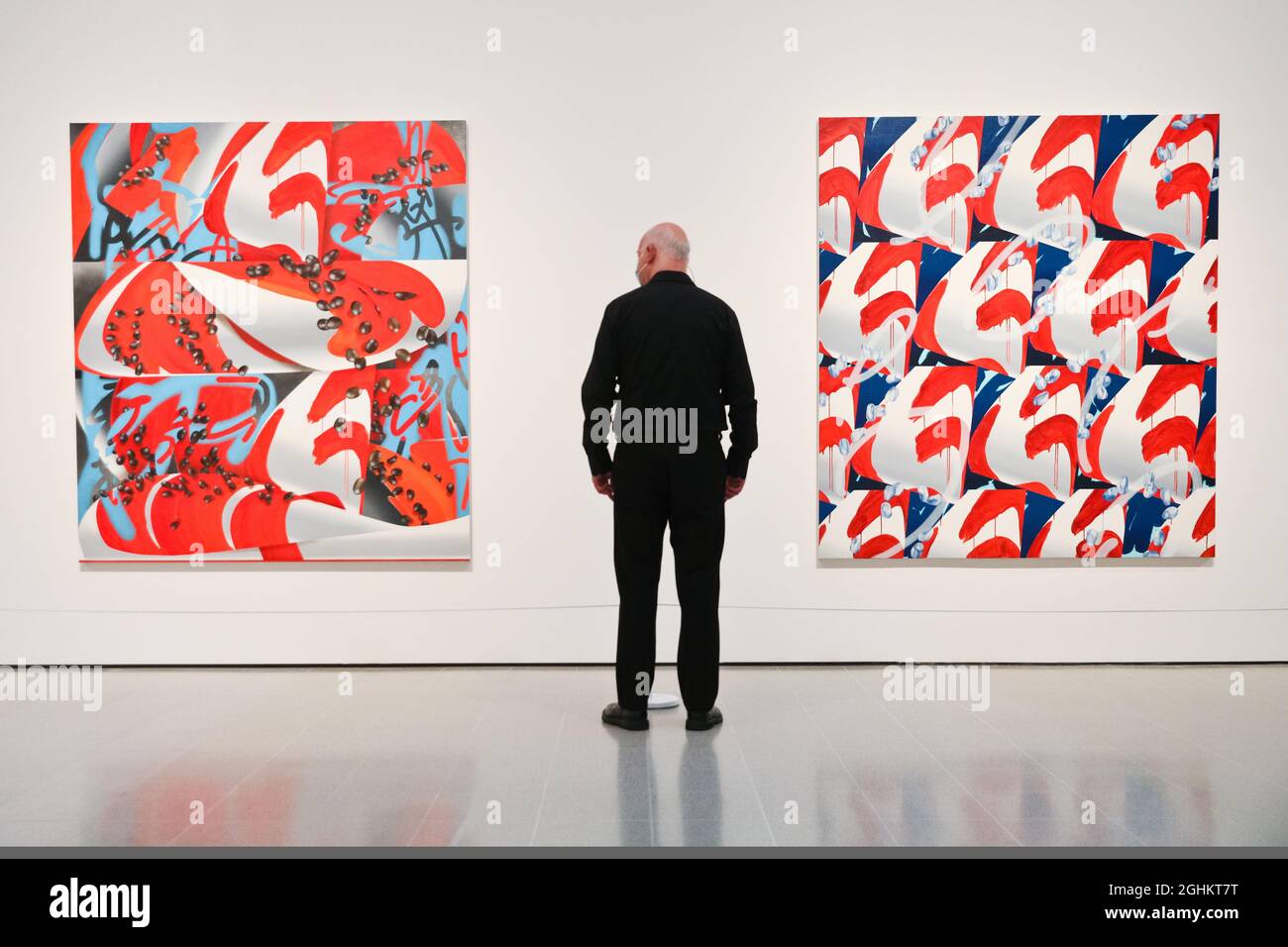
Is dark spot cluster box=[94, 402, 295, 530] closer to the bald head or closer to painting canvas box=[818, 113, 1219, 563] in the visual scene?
the bald head

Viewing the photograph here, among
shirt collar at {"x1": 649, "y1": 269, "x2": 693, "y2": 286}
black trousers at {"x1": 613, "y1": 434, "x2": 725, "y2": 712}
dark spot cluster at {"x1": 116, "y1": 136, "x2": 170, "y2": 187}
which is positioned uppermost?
dark spot cluster at {"x1": 116, "y1": 136, "x2": 170, "y2": 187}

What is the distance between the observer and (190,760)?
3318mm

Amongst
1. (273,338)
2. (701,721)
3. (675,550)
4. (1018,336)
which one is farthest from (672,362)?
(273,338)

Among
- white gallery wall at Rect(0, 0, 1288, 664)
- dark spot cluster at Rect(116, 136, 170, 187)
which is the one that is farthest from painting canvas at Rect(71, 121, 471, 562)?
white gallery wall at Rect(0, 0, 1288, 664)

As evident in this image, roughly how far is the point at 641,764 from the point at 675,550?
0.73 metres

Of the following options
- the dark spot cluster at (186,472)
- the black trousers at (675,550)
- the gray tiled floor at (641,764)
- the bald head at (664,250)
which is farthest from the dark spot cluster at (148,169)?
the black trousers at (675,550)

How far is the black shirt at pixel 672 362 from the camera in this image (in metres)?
3.58

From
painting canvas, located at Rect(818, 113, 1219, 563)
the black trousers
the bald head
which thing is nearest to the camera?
the black trousers

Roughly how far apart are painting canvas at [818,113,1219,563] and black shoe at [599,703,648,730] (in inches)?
57.6

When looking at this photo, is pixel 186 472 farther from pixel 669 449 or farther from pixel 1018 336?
pixel 1018 336

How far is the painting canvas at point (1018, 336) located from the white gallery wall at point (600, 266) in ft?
A: 0.39

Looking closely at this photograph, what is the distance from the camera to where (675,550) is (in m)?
3.63

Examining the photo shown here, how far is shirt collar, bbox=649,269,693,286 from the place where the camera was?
3.65m
